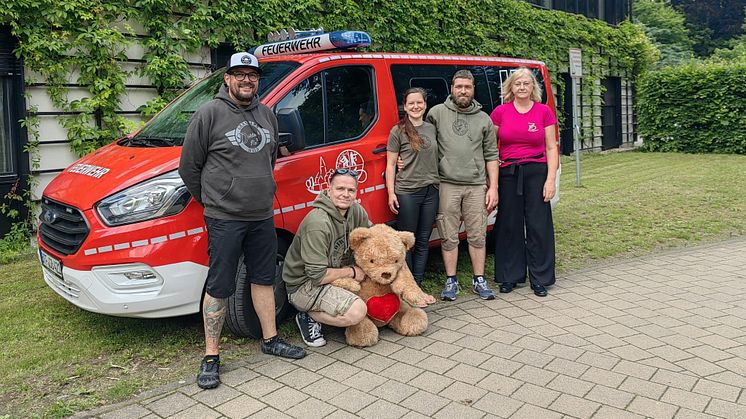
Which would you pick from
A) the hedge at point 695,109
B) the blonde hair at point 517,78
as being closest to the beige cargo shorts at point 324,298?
the blonde hair at point 517,78

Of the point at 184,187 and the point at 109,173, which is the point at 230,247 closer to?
the point at 184,187

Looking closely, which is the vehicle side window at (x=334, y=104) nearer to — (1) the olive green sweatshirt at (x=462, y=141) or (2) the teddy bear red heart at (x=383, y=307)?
(1) the olive green sweatshirt at (x=462, y=141)

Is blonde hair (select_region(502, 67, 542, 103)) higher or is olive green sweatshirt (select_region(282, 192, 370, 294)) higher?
blonde hair (select_region(502, 67, 542, 103))

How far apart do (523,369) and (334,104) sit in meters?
2.54

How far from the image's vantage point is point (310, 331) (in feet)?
14.5

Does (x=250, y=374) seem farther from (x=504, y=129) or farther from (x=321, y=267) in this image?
(x=504, y=129)

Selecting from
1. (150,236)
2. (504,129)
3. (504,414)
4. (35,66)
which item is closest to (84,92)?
(35,66)

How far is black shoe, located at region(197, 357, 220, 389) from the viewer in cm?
373

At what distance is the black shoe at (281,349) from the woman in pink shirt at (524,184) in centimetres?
226

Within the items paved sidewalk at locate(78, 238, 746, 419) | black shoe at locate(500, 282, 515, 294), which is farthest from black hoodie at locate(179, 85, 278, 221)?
black shoe at locate(500, 282, 515, 294)

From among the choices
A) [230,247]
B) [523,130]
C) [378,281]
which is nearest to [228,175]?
[230,247]

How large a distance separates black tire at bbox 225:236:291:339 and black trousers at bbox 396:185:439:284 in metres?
1.15

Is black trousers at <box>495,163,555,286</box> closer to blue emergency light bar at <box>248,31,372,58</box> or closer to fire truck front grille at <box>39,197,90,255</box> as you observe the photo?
blue emergency light bar at <box>248,31,372,58</box>

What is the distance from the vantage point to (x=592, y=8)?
20.6 meters
